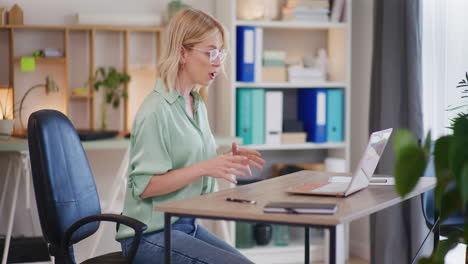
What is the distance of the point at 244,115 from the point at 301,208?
2363 millimetres

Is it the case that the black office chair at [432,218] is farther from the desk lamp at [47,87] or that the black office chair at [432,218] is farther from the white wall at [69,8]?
the desk lamp at [47,87]

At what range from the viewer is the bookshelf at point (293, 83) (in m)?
4.14

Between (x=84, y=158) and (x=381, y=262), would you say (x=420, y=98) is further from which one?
(x=84, y=158)

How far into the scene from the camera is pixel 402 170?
0.88 metres

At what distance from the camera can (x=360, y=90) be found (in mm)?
4477

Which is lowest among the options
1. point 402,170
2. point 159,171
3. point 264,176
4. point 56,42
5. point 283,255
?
point 283,255

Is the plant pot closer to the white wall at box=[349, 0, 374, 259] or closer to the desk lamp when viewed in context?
the desk lamp

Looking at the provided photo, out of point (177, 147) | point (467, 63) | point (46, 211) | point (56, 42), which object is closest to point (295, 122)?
point (467, 63)

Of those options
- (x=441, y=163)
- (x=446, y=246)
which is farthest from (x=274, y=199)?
(x=441, y=163)

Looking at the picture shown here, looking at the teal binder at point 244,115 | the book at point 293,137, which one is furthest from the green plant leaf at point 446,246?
the book at point 293,137

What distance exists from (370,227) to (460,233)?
3033mm

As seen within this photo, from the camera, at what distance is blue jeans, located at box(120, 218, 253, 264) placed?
77.7 inches

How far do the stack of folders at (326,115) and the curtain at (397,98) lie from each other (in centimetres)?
34

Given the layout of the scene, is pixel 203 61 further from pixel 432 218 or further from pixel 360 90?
pixel 360 90
